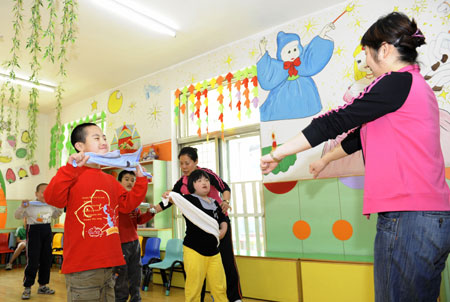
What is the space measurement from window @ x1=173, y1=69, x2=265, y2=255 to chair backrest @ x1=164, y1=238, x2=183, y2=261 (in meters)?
0.63

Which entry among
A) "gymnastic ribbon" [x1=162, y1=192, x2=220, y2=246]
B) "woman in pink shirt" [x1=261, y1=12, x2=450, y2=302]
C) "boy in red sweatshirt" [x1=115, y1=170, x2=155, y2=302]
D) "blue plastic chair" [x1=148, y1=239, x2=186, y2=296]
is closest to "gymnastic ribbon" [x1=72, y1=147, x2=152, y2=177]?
"gymnastic ribbon" [x1=162, y1=192, x2=220, y2=246]

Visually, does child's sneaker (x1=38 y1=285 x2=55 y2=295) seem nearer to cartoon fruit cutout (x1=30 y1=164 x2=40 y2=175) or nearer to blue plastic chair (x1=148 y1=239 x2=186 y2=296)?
blue plastic chair (x1=148 y1=239 x2=186 y2=296)

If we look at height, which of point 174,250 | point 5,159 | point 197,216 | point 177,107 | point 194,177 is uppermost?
point 177,107

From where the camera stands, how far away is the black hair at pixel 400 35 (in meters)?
1.08

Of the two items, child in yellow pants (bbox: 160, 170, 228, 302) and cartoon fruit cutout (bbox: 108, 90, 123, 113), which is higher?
cartoon fruit cutout (bbox: 108, 90, 123, 113)

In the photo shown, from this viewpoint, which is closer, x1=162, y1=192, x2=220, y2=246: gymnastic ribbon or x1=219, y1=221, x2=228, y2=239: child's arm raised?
x1=162, y1=192, x2=220, y2=246: gymnastic ribbon

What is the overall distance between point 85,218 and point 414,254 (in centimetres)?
146

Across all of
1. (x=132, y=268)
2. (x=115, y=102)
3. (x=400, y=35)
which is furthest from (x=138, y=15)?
(x=400, y=35)

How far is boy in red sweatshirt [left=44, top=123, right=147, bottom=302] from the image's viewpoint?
→ 1.65 meters

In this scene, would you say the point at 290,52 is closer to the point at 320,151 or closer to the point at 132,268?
the point at 320,151

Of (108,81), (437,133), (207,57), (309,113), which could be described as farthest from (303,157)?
(108,81)

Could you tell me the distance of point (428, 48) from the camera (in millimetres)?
3334

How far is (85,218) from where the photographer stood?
1.73 meters

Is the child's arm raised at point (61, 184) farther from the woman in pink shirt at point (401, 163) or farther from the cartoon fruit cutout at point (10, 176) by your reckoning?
the cartoon fruit cutout at point (10, 176)
